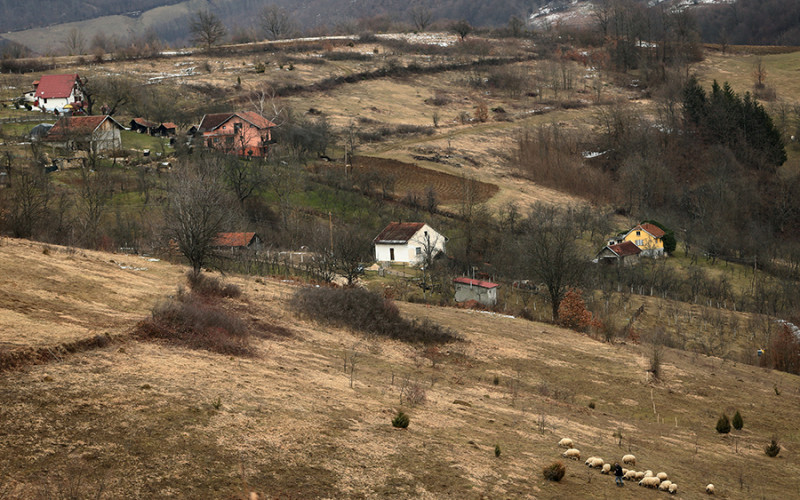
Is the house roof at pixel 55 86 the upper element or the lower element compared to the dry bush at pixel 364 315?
upper

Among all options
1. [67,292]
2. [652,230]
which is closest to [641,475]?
[67,292]

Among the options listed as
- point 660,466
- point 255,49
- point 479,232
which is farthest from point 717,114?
point 660,466

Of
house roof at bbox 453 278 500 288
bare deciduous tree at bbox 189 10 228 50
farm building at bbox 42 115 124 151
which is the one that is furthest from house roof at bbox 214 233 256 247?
bare deciduous tree at bbox 189 10 228 50

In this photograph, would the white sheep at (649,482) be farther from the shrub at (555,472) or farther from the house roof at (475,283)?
the house roof at (475,283)

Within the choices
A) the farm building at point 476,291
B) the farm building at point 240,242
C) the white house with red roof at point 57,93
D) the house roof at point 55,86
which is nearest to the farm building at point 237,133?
the white house with red roof at point 57,93

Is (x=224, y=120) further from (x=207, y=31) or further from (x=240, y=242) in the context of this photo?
(x=207, y=31)

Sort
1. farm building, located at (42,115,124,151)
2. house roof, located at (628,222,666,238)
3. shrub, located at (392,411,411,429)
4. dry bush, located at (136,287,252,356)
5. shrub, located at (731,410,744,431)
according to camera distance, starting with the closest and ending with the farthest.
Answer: shrub, located at (392,411,411,429)
dry bush, located at (136,287,252,356)
shrub, located at (731,410,744,431)
house roof, located at (628,222,666,238)
farm building, located at (42,115,124,151)

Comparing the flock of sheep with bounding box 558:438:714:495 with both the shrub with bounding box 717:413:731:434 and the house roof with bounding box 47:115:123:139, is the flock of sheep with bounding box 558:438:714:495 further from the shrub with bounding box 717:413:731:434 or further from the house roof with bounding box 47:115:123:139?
the house roof with bounding box 47:115:123:139
